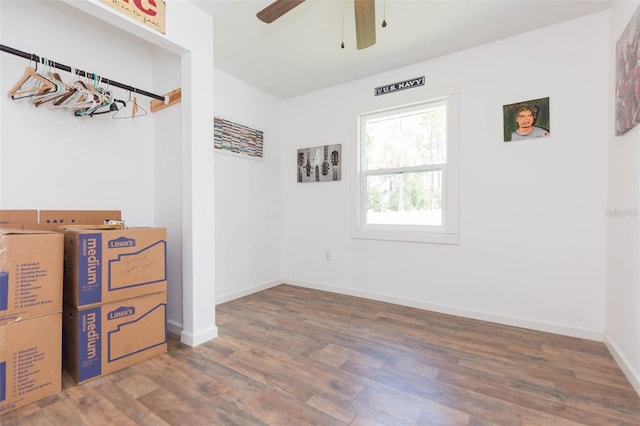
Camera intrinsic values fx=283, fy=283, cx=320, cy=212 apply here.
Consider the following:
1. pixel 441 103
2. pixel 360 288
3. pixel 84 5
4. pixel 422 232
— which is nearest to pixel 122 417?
pixel 84 5

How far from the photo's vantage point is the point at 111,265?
179cm

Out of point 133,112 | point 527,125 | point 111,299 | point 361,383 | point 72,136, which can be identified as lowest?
point 361,383

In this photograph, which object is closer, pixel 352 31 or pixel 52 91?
pixel 52 91

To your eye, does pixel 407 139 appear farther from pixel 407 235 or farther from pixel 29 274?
pixel 29 274

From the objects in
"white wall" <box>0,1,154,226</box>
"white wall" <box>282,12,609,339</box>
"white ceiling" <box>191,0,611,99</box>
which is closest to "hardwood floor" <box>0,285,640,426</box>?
"white wall" <box>282,12,609,339</box>

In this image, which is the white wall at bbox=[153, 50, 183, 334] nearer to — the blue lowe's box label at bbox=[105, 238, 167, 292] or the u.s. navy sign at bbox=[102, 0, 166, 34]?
the blue lowe's box label at bbox=[105, 238, 167, 292]

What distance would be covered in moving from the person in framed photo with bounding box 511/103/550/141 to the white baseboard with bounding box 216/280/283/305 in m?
3.23

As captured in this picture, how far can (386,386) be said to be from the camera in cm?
171

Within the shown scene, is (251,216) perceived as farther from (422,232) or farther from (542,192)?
(542,192)

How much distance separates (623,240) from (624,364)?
0.80m

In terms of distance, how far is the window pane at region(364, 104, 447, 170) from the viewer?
10.0ft

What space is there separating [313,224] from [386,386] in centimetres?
239

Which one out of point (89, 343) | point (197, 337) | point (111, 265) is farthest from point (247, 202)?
point (89, 343)

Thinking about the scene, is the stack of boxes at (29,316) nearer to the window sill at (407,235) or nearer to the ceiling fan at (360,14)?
the ceiling fan at (360,14)
